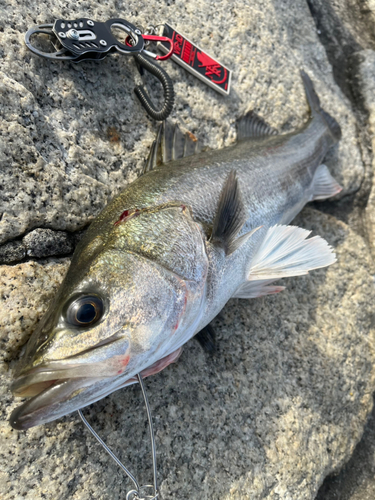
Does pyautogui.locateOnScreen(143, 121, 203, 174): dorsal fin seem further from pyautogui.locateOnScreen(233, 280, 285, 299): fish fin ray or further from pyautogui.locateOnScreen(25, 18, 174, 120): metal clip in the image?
pyautogui.locateOnScreen(233, 280, 285, 299): fish fin ray

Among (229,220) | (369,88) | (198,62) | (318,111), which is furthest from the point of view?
(369,88)

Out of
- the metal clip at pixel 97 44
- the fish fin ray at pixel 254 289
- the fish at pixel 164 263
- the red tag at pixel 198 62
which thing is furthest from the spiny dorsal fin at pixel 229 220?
the red tag at pixel 198 62

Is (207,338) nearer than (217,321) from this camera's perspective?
Yes

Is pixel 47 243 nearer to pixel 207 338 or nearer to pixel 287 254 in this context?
pixel 207 338

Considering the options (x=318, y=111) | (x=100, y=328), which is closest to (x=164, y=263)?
(x=100, y=328)

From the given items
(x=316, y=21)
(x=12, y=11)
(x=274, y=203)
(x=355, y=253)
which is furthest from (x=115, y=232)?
(x=316, y=21)

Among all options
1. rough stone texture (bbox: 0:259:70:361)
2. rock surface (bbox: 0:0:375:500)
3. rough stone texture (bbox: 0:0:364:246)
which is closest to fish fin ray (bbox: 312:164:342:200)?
rock surface (bbox: 0:0:375:500)

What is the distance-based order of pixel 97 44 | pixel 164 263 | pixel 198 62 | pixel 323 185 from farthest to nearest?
pixel 323 185, pixel 198 62, pixel 97 44, pixel 164 263
